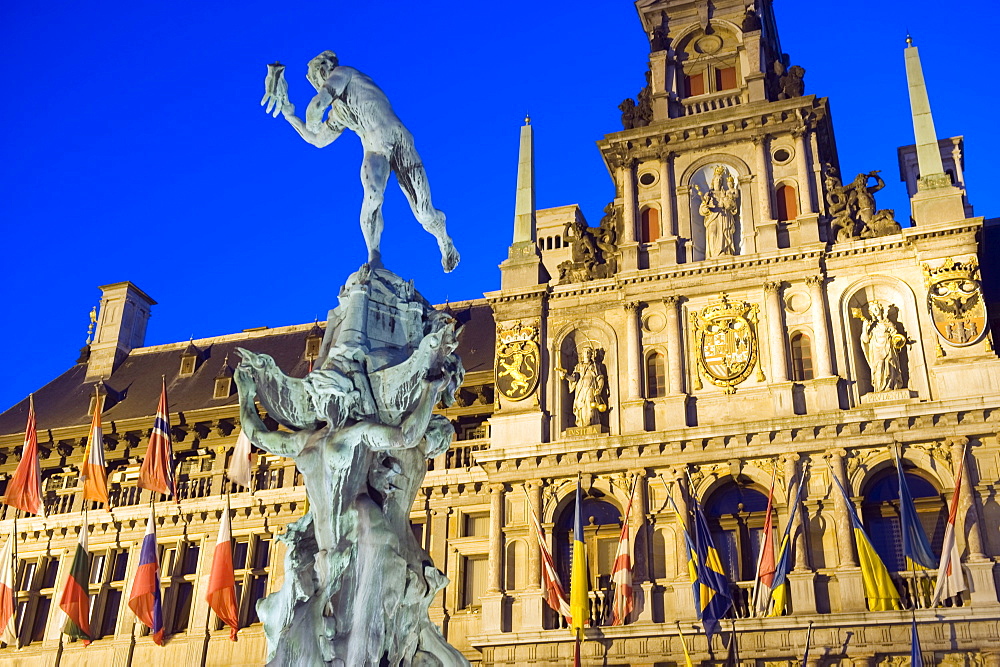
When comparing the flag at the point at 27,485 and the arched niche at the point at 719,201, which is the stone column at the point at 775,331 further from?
the flag at the point at 27,485

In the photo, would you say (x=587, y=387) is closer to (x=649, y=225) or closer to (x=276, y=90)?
(x=649, y=225)

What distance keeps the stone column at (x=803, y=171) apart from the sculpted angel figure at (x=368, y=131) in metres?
15.9

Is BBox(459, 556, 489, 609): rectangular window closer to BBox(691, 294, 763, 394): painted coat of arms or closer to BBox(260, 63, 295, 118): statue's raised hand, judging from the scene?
BBox(691, 294, 763, 394): painted coat of arms

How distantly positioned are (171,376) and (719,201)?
18.5 meters

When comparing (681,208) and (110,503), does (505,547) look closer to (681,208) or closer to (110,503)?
(681,208)

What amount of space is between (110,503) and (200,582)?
4012mm

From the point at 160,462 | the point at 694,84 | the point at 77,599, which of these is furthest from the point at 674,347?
the point at 77,599

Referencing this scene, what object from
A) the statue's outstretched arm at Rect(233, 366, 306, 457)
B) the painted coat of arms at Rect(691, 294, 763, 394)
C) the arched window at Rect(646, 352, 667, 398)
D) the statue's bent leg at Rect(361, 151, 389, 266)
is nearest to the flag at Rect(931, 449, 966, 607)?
the painted coat of arms at Rect(691, 294, 763, 394)

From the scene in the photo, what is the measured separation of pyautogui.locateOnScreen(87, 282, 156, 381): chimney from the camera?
127 ft

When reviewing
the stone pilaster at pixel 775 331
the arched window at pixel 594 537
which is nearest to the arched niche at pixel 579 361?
the arched window at pixel 594 537

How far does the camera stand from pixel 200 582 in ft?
97.4

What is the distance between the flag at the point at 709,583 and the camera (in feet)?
75.3

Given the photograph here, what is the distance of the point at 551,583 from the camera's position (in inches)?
969

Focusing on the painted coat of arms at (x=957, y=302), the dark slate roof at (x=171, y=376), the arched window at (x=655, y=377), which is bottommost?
the arched window at (x=655, y=377)
